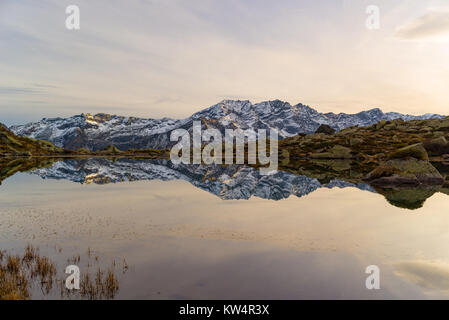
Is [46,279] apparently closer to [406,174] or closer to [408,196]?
[408,196]

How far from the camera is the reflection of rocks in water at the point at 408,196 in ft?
132

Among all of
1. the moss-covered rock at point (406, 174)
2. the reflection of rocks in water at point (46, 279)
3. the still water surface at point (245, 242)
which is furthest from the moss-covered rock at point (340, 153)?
the reflection of rocks in water at point (46, 279)

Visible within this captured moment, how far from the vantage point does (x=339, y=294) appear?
1460 centimetres

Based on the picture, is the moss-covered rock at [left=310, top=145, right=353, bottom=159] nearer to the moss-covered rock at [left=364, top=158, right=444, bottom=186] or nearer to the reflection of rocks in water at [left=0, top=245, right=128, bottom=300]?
the moss-covered rock at [left=364, top=158, right=444, bottom=186]

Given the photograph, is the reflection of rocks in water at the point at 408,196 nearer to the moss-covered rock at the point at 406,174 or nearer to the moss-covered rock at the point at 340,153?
the moss-covered rock at the point at 406,174

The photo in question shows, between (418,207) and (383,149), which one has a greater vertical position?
(383,149)

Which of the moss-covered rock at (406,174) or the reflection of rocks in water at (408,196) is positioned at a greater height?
the moss-covered rock at (406,174)

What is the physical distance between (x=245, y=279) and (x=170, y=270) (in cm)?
412

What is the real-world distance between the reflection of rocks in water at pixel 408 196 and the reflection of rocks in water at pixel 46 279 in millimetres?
35477

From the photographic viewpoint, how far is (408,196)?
153 feet

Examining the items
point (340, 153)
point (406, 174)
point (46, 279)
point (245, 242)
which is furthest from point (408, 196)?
point (340, 153)

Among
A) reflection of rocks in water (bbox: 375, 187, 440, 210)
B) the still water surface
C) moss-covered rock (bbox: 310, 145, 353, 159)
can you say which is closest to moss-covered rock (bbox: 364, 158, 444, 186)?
reflection of rocks in water (bbox: 375, 187, 440, 210)
